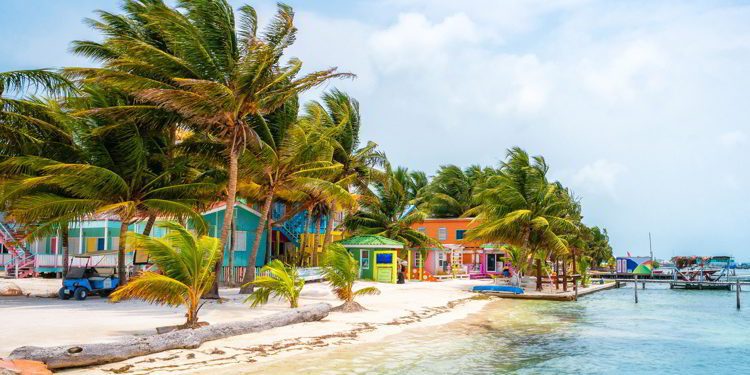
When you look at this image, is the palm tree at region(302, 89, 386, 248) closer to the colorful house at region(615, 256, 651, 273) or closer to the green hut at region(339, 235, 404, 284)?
the green hut at region(339, 235, 404, 284)

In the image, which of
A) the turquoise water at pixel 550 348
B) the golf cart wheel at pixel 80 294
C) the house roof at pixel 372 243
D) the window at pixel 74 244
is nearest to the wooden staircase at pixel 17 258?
the window at pixel 74 244

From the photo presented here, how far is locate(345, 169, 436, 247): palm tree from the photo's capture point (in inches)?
1622

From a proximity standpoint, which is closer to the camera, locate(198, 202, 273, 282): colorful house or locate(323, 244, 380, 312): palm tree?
locate(323, 244, 380, 312): palm tree

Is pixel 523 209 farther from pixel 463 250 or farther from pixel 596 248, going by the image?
pixel 596 248

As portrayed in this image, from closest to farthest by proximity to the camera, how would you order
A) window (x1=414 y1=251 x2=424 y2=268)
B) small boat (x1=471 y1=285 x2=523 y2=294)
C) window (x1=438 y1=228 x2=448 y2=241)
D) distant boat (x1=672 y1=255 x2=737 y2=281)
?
small boat (x1=471 y1=285 x2=523 y2=294), window (x1=414 y1=251 x2=424 y2=268), window (x1=438 y1=228 x2=448 y2=241), distant boat (x1=672 y1=255 x2=737 y2=281)

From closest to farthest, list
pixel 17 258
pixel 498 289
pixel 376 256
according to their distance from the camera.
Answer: pixel 17 258
pixel 498 289
pixel 376 256

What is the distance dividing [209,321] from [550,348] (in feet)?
30.5

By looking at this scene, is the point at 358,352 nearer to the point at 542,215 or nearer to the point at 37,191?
the point at 37,191

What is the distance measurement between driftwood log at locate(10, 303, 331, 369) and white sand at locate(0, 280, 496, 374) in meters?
0.18

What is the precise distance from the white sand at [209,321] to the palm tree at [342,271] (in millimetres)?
757

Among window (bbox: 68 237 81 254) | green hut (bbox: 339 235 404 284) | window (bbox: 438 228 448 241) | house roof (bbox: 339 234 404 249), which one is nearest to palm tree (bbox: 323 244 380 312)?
house roof (bbox: 339 234 404 249)

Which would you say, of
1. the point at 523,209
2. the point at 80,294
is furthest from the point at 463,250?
the point at 80,294

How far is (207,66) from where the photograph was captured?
803 inches

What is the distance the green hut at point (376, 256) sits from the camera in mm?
36172
